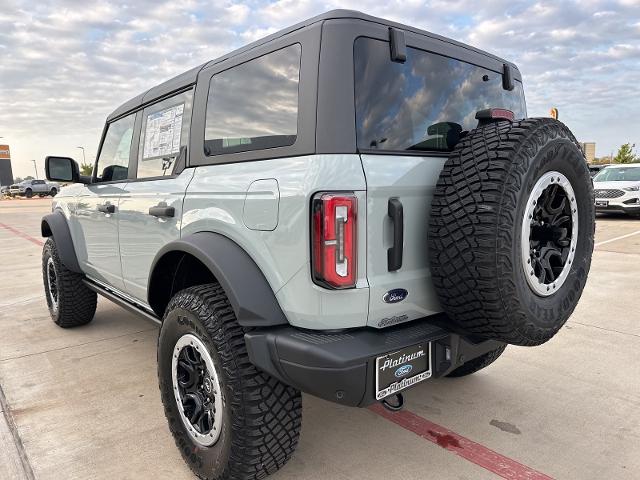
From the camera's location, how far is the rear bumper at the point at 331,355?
1723 millimetres

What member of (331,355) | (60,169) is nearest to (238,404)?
(331,355)

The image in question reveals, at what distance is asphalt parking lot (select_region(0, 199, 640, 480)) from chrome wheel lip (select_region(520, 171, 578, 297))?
0.92 meters

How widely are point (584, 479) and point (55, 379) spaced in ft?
10.7

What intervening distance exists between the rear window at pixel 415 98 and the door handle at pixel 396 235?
0.24m

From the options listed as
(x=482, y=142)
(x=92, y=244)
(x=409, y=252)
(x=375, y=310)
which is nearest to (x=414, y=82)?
(x=482, y=142)

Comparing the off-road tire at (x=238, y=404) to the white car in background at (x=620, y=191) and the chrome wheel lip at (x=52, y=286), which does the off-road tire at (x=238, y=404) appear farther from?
the white car in background at (x=620, y=191)

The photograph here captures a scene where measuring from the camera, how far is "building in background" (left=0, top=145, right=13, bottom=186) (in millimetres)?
55406

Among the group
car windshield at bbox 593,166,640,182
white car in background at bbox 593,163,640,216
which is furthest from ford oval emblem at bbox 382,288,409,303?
car windshield at bbox 593,166,640,182

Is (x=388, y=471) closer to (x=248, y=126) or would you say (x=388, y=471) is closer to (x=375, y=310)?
(x=375, y=310)

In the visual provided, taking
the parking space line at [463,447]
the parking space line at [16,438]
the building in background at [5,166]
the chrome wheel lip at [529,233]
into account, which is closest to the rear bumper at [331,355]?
the chrome wheel lip at [529,233]

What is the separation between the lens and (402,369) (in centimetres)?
188

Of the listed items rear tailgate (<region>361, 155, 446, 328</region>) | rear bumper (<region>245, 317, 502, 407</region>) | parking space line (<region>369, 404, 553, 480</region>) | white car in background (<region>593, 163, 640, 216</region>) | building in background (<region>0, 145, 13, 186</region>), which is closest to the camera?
rear bumper (<region>245, 317, 502, 407</region>)

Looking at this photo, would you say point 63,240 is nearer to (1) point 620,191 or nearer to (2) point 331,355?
Result: (2) point 331,355

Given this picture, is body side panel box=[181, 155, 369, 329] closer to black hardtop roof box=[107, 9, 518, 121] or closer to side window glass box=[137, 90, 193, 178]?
black hardtop roof box=[107, 9, 518, 121]
